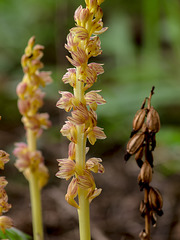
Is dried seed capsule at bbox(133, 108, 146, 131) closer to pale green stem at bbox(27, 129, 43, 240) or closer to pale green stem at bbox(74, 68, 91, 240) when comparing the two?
pale green stem at bbox(74, 68, 91, 240)

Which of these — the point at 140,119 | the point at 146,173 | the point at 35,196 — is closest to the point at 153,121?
the point at 140,119

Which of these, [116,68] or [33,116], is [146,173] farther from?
[116,68]

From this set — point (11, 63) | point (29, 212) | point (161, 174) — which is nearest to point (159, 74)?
point (161, 174)

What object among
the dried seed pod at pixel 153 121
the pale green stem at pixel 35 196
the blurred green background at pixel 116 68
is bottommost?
the pale green stem at pixel 35 196

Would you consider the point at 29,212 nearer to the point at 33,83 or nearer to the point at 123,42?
the point at 33,83

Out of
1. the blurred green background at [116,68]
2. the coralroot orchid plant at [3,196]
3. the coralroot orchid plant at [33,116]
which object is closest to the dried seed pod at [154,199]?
the coralroot orchid plant at [3,196]

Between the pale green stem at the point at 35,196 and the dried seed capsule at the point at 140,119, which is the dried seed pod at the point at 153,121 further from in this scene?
the pale green stem at the point at 35,196
